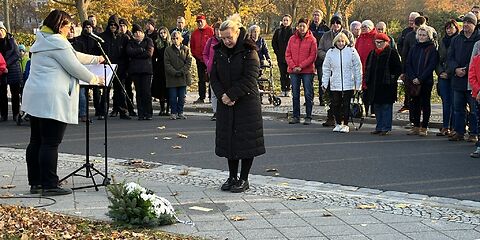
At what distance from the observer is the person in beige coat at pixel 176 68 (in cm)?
1516

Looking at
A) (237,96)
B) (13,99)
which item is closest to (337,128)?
(237,96)

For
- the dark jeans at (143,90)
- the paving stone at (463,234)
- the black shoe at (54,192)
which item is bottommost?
the paving stone at (463,234)

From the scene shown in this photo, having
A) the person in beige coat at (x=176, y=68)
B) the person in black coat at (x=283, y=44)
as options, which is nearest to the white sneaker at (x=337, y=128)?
the person in beige coat at (x=176, y=68)

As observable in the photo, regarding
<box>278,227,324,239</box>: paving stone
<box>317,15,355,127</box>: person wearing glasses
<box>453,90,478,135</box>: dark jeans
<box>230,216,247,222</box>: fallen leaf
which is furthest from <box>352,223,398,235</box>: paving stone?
<box>317,15,355,127</box>: person wearing glasses

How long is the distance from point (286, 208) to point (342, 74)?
5.96 meters

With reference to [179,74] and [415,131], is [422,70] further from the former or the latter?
[179,74]

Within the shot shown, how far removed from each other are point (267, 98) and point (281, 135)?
5.65 meters

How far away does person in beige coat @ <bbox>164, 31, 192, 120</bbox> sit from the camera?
49.8ft

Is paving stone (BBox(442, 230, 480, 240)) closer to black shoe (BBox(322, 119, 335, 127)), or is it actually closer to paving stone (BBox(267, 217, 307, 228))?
paving stone (BBox(267, 217, 307, 228))

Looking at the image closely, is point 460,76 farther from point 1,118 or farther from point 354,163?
point 1,118

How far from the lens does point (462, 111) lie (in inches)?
465

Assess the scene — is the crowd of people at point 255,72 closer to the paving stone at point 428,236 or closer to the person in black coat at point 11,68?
the person in black coat at point 11,68

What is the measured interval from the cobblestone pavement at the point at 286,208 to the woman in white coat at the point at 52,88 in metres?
0.46

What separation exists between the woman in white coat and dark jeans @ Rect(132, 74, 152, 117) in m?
7.06
